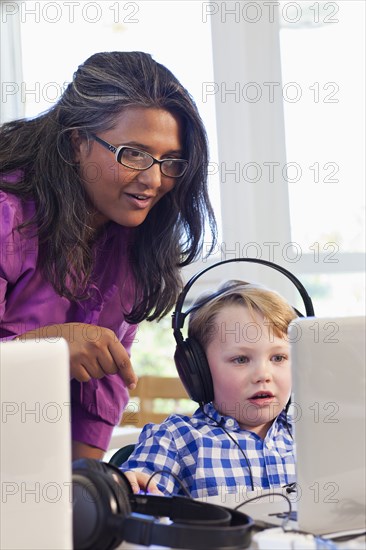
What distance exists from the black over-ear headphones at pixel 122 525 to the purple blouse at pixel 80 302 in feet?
2.03

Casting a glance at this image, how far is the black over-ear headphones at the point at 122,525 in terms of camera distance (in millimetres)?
761

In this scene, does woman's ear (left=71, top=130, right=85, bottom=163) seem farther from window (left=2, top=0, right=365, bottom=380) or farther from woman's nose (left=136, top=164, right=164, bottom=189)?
window (left=2, top=0, right=365, bottom=380)

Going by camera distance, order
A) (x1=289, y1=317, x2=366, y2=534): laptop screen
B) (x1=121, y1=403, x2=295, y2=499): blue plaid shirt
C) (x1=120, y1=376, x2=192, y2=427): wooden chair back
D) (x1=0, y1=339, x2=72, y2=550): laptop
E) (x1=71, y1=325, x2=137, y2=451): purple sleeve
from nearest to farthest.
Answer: (x1=0, y1=339, x2=72, y2=550): laptop → (x1=289, y1=317, x2=366, y2=534): laptop screen → (x1=121, y1=403, x2=295, y2=499): blue plaid shirt → (x1=71, y1=325, x2=137, y2=451): purple sleeve → (x1=120, y1=376, x2=192, y2=427): wooden chair back

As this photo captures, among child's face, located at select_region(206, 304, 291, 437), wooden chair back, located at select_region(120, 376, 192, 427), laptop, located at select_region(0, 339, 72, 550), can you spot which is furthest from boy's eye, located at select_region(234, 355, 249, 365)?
wooden chair back, located at select_region(120, 376, 192, 427)

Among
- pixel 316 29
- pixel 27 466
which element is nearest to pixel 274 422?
pixel 27 466

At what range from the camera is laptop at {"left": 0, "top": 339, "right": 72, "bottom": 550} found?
0.71 meters

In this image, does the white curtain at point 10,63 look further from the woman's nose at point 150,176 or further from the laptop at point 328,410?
the laptop at point 328,410

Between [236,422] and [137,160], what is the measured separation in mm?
481

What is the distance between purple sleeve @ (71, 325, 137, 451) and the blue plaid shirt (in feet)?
0.95

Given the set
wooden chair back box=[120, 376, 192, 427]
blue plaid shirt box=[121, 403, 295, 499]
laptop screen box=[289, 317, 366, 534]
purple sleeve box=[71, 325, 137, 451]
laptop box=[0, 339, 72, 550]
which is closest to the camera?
laptop box=[0, 339, 72, 550]

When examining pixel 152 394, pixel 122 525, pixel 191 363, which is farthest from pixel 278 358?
pixel 152 394

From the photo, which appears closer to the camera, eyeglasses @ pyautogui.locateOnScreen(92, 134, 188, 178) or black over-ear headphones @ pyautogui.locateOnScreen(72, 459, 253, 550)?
black over-ear headphones @ pyautogui.locateOnScreen(72, 459, 253, 550)

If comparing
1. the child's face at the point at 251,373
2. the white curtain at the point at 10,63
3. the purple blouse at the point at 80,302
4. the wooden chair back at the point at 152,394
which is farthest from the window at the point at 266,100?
the child's face at the point at 251,373

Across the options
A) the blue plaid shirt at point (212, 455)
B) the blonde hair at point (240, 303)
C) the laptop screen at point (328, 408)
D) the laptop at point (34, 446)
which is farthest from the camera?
the blonde hair at point (240, 303)
